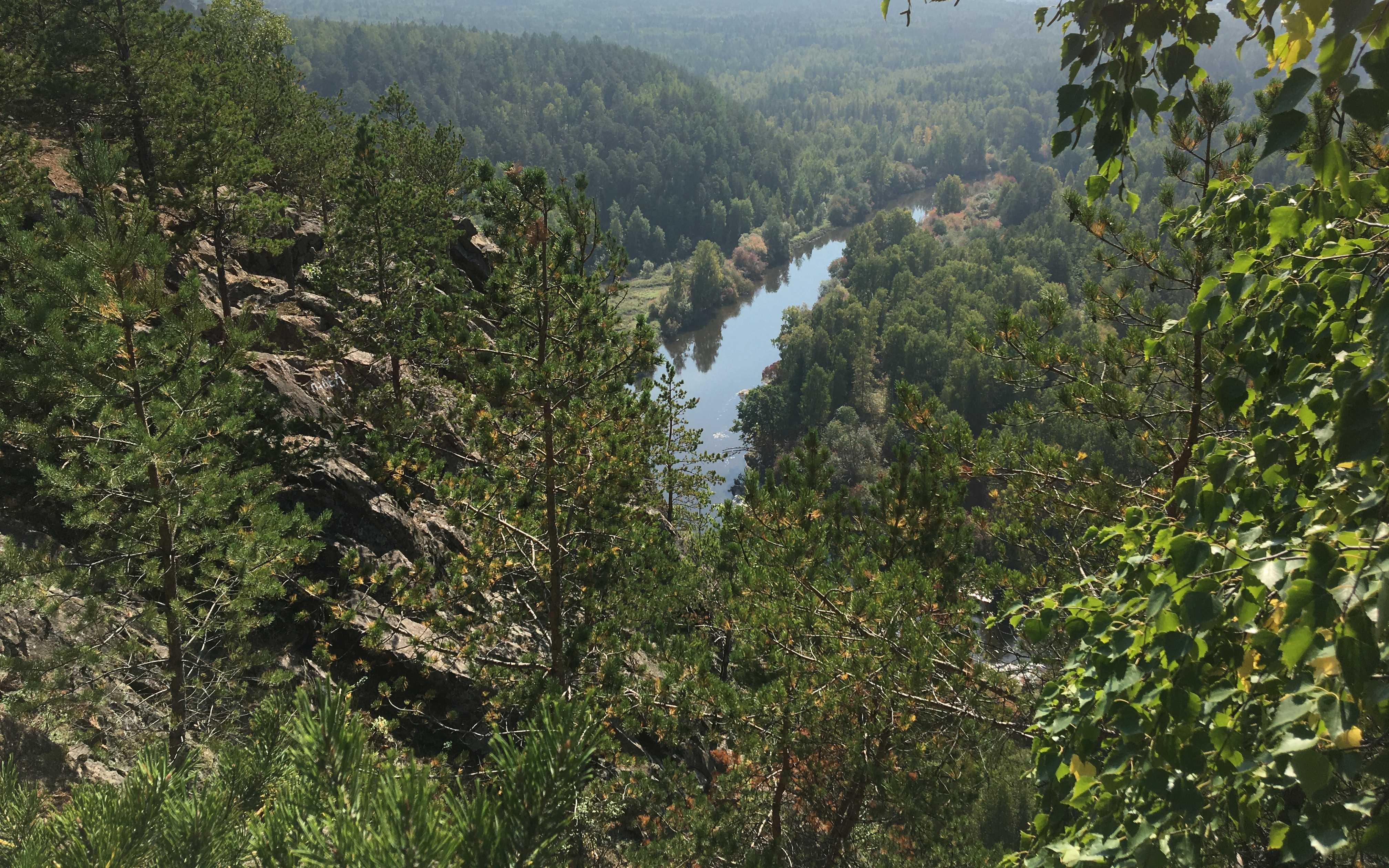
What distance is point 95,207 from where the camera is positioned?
603 cm

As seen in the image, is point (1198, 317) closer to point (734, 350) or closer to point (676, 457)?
point (676, 457)

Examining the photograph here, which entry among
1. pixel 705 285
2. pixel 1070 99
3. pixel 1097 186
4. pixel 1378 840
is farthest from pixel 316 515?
pixel 705 285

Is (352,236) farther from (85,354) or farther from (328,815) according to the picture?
(328,815)

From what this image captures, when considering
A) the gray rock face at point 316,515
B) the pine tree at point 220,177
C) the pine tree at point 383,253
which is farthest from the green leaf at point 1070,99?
the pine tree at point 220,177

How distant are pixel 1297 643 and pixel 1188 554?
0.89 feet

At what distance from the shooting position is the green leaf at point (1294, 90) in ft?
5.05

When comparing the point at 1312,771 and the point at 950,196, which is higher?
the point at 1312,771

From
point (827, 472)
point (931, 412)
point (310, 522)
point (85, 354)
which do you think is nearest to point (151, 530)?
point (85, 354)

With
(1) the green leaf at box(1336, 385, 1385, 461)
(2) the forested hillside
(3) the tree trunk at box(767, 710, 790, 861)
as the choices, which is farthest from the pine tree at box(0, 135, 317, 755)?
(2) the forested hillside

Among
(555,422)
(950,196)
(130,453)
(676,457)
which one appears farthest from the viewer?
(950,196)

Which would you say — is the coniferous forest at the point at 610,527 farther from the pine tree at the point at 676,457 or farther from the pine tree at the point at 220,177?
the pine tree at the point at 676,457

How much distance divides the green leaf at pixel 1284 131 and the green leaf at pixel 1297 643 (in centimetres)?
93

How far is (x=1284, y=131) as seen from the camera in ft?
5.17

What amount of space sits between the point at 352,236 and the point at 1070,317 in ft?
182
